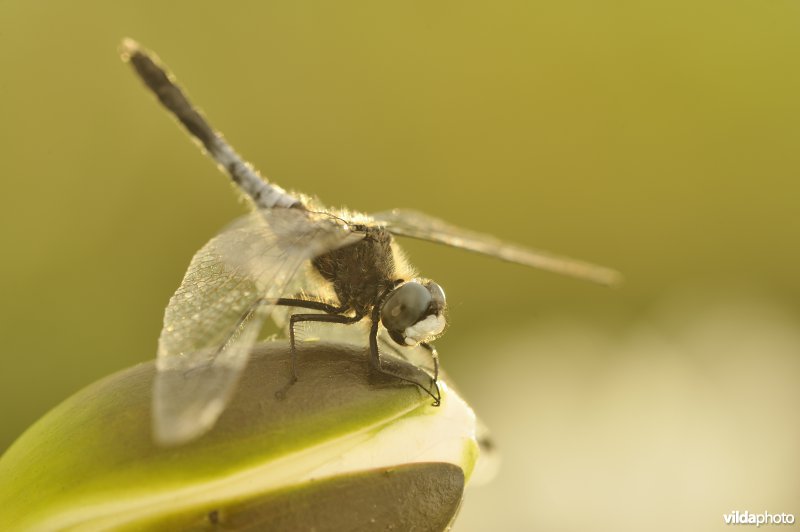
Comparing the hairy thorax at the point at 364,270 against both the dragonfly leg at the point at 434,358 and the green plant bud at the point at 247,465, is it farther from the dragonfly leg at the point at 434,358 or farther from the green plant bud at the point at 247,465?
the green plant bud at the point at 247,465

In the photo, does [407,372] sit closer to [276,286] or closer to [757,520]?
[276,286]

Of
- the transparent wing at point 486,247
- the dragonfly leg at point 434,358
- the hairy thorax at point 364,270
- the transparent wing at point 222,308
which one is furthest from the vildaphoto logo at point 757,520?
the transparent wing at point 222,308

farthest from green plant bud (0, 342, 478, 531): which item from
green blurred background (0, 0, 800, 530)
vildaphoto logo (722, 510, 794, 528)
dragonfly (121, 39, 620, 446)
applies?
green blurred background (0, 0, 800, 530)

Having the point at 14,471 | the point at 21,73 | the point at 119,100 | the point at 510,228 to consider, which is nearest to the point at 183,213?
the point at 119,100

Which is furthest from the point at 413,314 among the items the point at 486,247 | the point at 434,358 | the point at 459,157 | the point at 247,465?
the point at 459,157

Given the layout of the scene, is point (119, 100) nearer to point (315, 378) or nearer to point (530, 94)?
point (530, 94)

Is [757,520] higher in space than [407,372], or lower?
lower

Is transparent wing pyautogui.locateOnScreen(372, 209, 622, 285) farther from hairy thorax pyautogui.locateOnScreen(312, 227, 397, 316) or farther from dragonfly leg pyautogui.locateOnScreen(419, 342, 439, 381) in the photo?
dragonfly leg pyautogui.locateOnScreen(419, 342, 439, 381)
